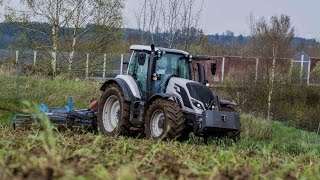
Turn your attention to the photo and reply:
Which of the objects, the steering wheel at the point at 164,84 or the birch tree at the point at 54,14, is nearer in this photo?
the steering wheel at the point at 164,84

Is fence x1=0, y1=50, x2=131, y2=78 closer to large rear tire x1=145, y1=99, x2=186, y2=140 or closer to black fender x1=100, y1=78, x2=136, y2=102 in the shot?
black fender x1=100, y1=78, x2=136, y2=102

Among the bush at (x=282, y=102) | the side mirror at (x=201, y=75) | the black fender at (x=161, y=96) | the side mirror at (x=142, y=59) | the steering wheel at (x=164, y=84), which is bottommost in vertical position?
the bush at (x=282, y=102)

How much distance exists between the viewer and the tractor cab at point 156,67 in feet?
43.3

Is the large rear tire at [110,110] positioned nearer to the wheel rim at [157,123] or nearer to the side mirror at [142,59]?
the side mirror at [142,59]

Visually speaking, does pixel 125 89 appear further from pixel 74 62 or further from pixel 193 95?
pixel 74 62

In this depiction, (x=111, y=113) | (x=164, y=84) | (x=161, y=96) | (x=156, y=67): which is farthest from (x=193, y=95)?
(x=111, y=113)

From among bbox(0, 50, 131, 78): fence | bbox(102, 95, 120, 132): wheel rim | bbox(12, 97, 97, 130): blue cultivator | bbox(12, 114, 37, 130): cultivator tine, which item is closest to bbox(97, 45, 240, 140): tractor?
bbox(102, 95, 120, 132): wheel rim

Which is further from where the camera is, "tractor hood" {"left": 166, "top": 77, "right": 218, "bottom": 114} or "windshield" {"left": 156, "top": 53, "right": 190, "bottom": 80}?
"windshield" {"left": 156, "top": 53, "right": 190, "bottom": 80}

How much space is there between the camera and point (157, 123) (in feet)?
41.0

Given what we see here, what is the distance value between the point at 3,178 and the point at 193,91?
995 cm

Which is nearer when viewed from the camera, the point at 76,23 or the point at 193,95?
the point at 193,95

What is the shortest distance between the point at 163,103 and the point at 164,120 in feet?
1.18

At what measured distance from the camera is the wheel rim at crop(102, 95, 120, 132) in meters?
14.5

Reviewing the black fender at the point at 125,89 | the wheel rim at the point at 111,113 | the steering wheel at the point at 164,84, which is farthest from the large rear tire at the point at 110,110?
the steering wheel at the point at 164,84
